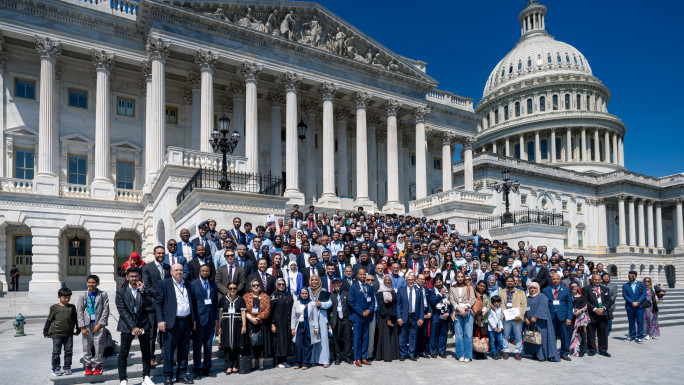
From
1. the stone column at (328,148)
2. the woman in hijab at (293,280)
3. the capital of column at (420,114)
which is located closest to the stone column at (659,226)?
the capital of column at (420,114)

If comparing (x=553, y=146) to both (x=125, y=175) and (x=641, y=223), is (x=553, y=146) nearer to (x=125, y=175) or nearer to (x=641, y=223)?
(x=641, y=223)

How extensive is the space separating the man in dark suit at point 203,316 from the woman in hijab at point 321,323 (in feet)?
7.33

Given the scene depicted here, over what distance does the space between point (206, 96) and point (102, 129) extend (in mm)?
6267

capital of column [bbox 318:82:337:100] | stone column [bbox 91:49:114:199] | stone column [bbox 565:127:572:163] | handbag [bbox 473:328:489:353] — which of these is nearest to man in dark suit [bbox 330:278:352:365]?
handbag [bbox 473:328:489:353]

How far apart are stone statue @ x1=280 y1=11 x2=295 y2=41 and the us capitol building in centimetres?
15

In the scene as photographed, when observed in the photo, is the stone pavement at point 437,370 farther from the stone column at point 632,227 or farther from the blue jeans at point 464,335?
the stone column at point 632,227

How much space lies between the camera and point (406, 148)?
4678cm

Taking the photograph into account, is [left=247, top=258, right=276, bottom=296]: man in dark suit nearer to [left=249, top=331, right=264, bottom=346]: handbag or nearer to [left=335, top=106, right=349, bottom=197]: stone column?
[left=249, top=331, right=264, bottom=346]: handbag

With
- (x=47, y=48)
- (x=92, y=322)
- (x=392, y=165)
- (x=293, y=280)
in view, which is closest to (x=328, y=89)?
(x=392, y=165)

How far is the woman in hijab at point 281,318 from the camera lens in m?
11.8

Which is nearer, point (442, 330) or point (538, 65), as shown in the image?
point (442, 330)

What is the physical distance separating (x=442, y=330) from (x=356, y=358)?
8.28 feet

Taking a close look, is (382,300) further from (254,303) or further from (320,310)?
(254,303)

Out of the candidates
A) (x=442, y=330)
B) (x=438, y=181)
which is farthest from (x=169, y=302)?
(x=438, y=181)
